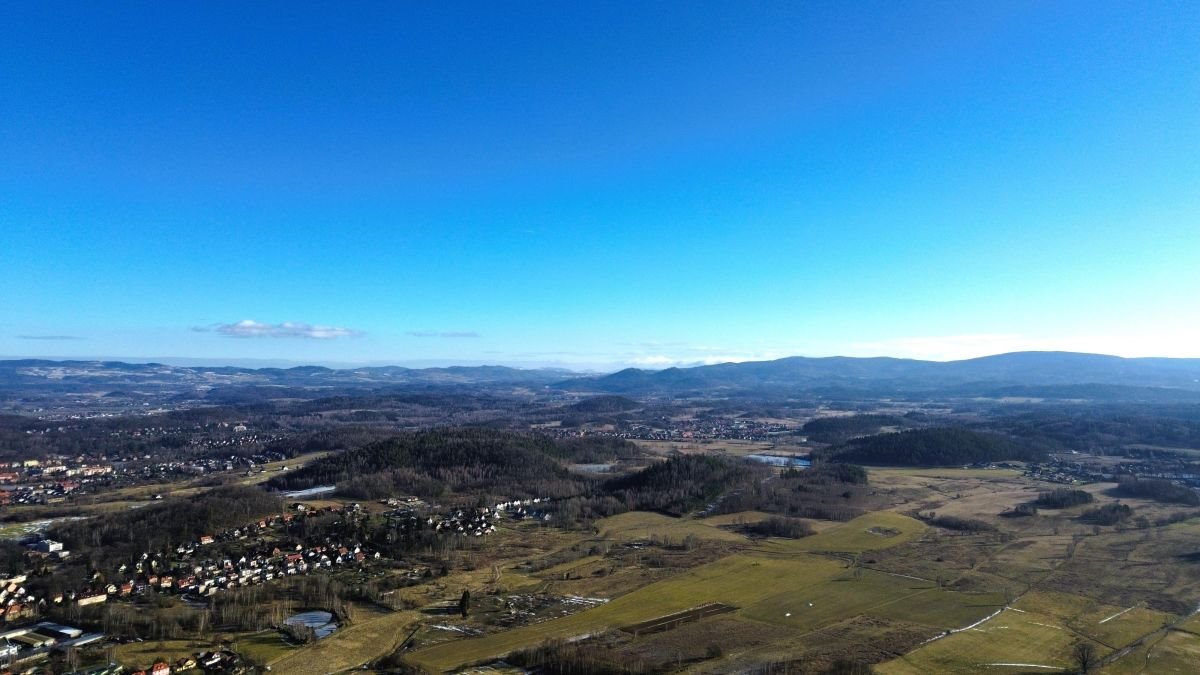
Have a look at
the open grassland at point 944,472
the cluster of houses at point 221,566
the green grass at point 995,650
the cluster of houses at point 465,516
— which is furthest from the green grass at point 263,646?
the open grassland at point 944,472

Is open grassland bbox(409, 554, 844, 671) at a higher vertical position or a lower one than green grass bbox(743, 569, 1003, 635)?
lower

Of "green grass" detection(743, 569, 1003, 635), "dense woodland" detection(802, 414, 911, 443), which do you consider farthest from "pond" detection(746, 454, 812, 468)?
"green grass" detection(743, 569, 1003, 635)

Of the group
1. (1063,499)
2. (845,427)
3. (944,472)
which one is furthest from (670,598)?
(845,427)

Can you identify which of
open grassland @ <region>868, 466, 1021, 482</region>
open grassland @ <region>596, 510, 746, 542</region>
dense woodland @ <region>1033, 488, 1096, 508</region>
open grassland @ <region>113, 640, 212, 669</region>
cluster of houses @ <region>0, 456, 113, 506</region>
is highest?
dense woodland @ <region>1033, 488, 1096, 508</region>

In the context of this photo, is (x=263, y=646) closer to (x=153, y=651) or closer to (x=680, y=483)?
(x=153, y=651)

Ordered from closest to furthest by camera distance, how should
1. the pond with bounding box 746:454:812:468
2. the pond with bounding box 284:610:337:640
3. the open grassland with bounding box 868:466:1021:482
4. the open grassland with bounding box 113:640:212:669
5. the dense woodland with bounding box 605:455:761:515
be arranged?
the open grassland with bounding box 113:640:212:669 → the pond with bounding box 284:610:337:640 → the dense woodland with bounding box 605:455:761:515 → the open grassland with bounding box 868:466:1021:482 → the pond with bounding box 746:454:812:468

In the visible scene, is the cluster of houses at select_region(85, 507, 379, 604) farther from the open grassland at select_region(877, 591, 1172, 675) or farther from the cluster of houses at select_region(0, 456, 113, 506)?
the open grassland at select_region(877, 591, 1172, 675)

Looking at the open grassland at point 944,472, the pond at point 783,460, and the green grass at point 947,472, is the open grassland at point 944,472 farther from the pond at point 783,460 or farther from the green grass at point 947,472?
the pond at point 783,460
